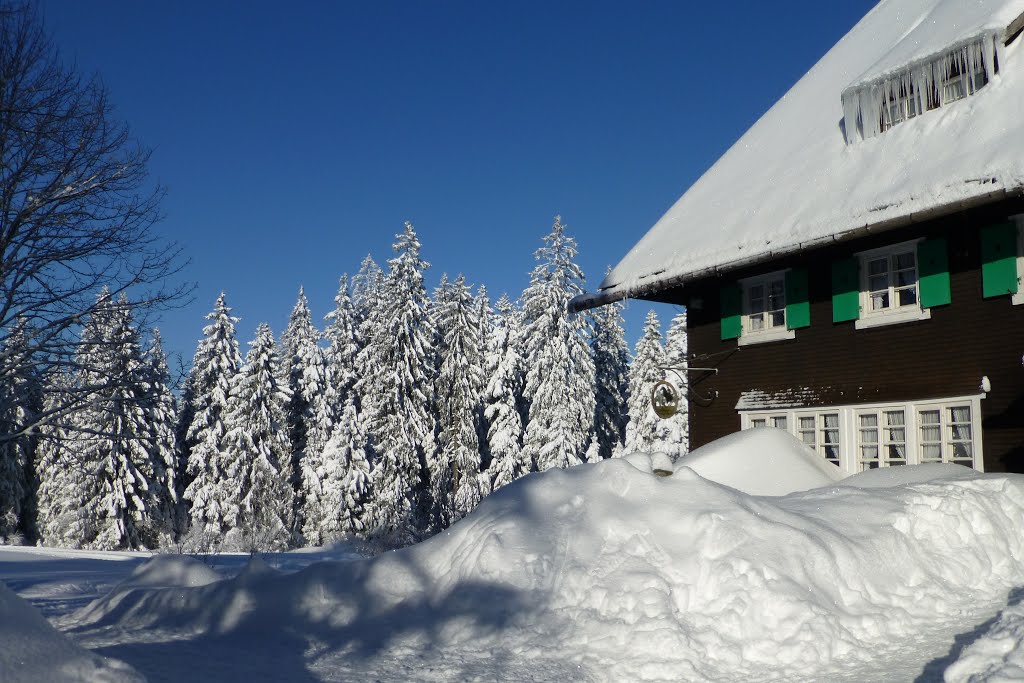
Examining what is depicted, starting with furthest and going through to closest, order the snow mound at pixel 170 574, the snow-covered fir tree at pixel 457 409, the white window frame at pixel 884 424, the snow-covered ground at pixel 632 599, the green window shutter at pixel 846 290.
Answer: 1. the snow-covered fir tree at pixel 457 409
2. the green window shutter at pixel 846 290
3. the white window frame at pixel 884 424
4. the snow mound at pixel 170 574
5. the snow-covered ground at pixel 632 599

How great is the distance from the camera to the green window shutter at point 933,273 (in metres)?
12.1

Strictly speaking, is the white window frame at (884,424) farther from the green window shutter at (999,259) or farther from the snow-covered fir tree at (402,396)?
the snow-covered fir tree at (402,396)

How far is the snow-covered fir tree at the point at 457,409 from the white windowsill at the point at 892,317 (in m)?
23.2

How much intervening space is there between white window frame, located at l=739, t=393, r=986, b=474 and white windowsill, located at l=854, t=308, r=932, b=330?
4.33 feet

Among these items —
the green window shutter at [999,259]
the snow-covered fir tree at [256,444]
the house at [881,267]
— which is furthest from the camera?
→ the snow-covered fir tree at [256,444]

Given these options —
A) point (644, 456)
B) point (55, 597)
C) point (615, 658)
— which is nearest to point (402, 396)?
point (55, 597)

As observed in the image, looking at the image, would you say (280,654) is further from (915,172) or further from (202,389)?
(202,389)

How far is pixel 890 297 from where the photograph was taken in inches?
514

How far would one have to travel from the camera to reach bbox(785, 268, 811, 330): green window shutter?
561 inches

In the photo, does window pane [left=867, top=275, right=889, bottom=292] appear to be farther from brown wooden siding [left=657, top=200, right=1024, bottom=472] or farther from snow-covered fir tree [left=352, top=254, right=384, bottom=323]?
snow-covered fir tree [left=352, top=254, right=384, bottom=323]

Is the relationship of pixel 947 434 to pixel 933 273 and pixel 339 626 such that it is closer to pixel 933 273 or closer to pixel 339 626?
pixel 933 273


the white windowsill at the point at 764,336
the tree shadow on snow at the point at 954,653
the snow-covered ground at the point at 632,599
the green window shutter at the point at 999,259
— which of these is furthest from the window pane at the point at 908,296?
the tree shadow on snow at the point at 954,653

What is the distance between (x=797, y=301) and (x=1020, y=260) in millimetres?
3811

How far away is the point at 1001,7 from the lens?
498 inches
